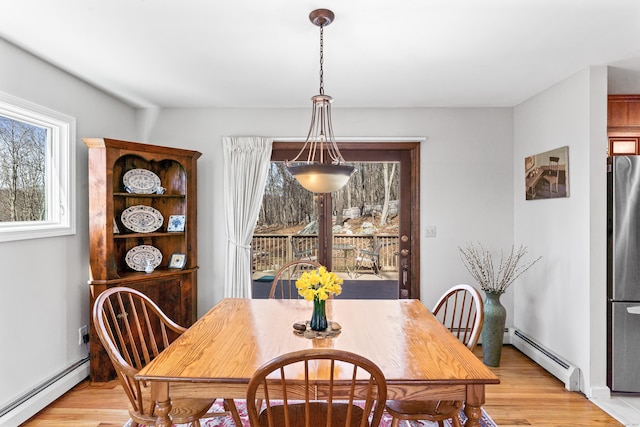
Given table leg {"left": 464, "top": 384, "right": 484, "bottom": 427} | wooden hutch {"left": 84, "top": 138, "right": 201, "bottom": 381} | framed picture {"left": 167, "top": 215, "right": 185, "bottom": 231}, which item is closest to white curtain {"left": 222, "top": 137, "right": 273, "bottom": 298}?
wooden hutch {"left": 84, "top": 138, "right": 201, "bottom": 381}

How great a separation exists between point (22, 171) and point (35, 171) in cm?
12

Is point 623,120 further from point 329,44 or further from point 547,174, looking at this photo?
point 329,44

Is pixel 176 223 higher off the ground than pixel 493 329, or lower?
higher

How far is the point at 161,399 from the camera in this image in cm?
143

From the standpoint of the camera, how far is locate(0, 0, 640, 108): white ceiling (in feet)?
6.47

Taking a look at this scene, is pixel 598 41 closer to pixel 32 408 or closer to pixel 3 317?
pixel 3 317

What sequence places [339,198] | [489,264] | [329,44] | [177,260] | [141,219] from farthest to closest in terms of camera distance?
[339,198] < [489,264] < [177,260] < [141,219] < [329,44]

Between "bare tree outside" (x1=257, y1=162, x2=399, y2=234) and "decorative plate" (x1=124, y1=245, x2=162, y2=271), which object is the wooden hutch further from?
"bare tree outside" (x1=257, y1=162, x2=399, y2=234)

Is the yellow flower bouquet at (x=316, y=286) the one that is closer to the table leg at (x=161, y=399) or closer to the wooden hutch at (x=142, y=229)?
the table leg at (x=161, y=399)

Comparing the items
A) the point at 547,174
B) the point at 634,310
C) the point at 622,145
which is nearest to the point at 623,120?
the point at 622,145

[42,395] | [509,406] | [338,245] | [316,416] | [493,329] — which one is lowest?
[509,406]

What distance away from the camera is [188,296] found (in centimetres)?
358

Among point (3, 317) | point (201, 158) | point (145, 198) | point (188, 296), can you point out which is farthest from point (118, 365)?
point (201, 158)

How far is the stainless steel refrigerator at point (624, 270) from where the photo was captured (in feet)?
8.92
